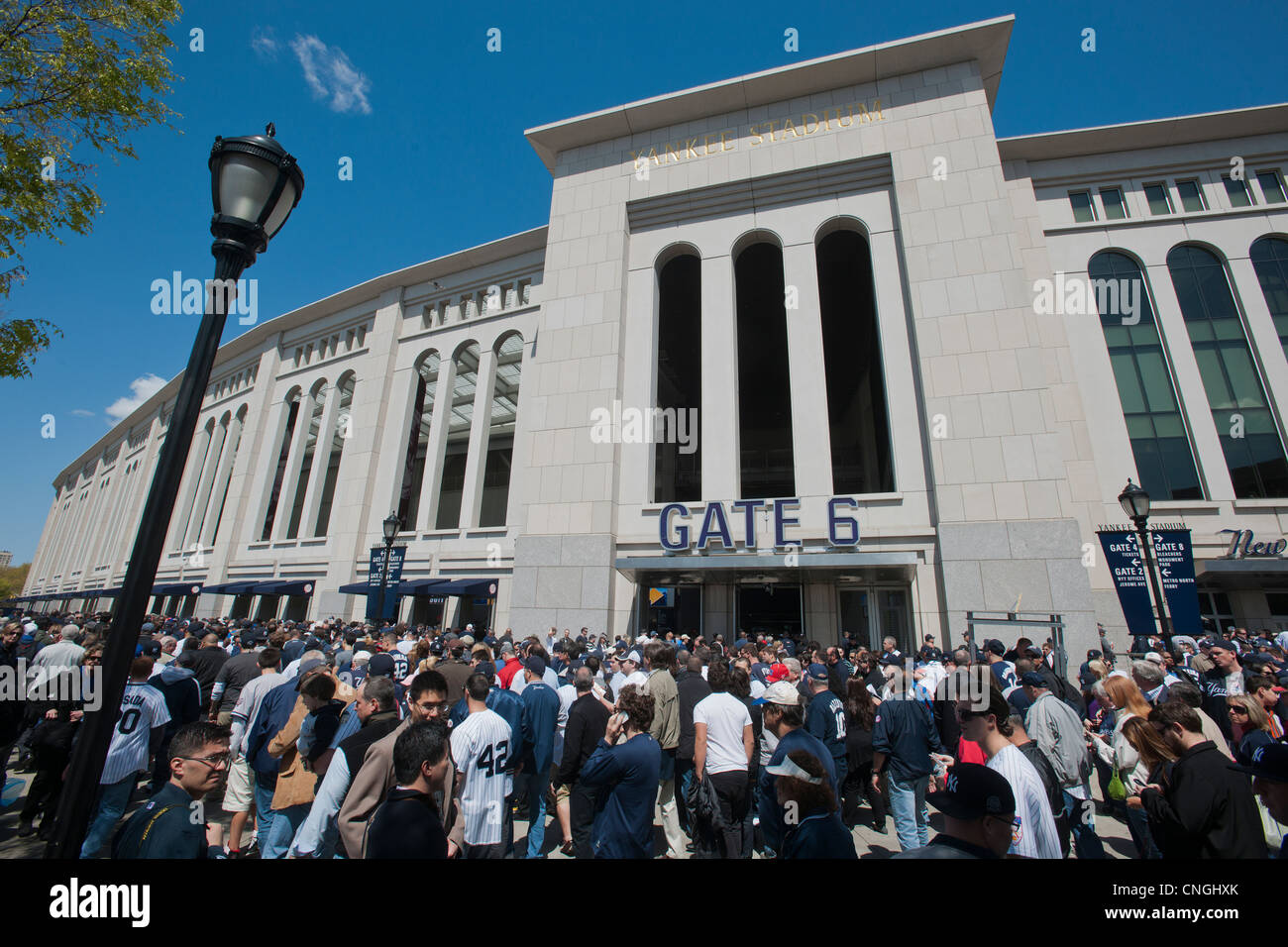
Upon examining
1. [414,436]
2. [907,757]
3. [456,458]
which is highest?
[456,458]

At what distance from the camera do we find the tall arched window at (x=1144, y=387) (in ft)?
60.6

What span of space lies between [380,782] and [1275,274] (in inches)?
1233

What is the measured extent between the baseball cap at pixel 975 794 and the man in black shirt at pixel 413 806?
2532 millimetres

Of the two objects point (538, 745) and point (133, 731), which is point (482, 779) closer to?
point (538, 745)

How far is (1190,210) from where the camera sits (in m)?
20.5

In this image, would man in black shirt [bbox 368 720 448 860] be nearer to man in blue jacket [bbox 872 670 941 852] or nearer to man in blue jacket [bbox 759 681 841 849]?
man in blue jacket [bbox 759 681 841 849]

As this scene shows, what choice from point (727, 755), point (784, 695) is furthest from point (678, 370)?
point (784, 695)

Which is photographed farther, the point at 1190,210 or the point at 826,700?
the point at 1190,210

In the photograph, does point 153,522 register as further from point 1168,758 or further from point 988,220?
point 988,220

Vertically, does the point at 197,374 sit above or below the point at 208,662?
above

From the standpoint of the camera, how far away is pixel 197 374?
9.70ft

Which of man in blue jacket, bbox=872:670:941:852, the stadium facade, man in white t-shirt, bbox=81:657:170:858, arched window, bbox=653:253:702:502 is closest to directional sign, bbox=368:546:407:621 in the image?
the stadium facade
